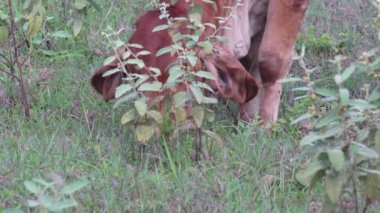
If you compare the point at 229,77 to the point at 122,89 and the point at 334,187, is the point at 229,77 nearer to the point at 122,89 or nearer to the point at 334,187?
the point at 122,89

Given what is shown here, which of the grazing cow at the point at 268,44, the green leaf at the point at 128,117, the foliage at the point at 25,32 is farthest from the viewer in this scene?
the grazing cow at the point at 268,44

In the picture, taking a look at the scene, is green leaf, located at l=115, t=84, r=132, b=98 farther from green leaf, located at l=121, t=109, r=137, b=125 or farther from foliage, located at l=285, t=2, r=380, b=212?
foliage, located at l=285, t=2, r=380, b=212

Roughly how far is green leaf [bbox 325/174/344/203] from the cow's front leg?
5.75 feet

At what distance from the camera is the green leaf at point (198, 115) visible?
437 centimetres

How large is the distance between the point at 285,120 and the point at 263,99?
11.1 inches

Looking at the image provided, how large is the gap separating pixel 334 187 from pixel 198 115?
1.09 metres

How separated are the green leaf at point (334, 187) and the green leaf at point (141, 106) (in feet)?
3.53

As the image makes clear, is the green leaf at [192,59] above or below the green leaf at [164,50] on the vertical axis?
below

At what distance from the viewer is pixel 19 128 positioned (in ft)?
15.8

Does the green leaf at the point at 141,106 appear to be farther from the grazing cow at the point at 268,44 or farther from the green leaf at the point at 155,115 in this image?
the grazing cow at the point at 268,44

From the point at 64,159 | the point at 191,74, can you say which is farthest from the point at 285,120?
the point at 64,159

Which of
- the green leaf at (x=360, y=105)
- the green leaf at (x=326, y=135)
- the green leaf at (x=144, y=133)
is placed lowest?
the green leaf at (x=144, y=133)

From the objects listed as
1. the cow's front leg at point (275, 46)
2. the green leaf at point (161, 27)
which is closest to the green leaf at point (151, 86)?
the green leaf at point (161, 27)

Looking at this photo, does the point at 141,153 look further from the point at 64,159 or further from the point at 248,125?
the point at 248,125
